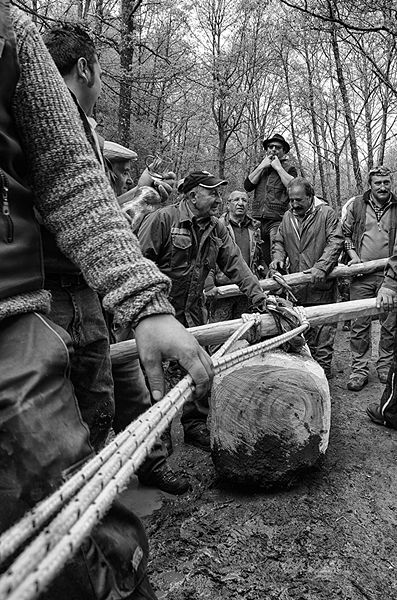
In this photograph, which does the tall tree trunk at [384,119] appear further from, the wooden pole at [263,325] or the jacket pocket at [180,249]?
the jacket pocket at [180,249]

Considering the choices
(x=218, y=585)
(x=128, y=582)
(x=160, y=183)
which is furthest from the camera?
(x=160, y=183)

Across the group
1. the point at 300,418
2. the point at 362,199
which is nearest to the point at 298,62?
the point at 362,199

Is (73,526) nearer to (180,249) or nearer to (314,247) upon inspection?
(180,249)

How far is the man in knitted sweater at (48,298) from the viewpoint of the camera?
3.66 ft

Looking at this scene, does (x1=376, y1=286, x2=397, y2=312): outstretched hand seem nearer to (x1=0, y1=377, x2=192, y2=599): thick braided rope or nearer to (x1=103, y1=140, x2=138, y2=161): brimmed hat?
(x1=103, y1=140, x2=138, y2=161): brimmed hat

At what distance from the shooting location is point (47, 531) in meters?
0.83

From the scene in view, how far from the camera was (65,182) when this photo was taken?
1417mm

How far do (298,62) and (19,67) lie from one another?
16286 mm

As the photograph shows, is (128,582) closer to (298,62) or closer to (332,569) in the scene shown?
(332,569)

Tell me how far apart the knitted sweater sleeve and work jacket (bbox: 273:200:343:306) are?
455 cm

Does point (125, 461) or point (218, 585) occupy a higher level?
point (125, 461)

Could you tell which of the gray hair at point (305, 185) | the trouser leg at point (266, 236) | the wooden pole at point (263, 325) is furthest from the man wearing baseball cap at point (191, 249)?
the trouser leg at point (266, 236)

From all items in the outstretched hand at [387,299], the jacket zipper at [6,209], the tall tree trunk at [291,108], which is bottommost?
the outstretched hand at [387,299]

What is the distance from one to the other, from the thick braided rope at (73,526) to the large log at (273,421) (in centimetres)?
181
